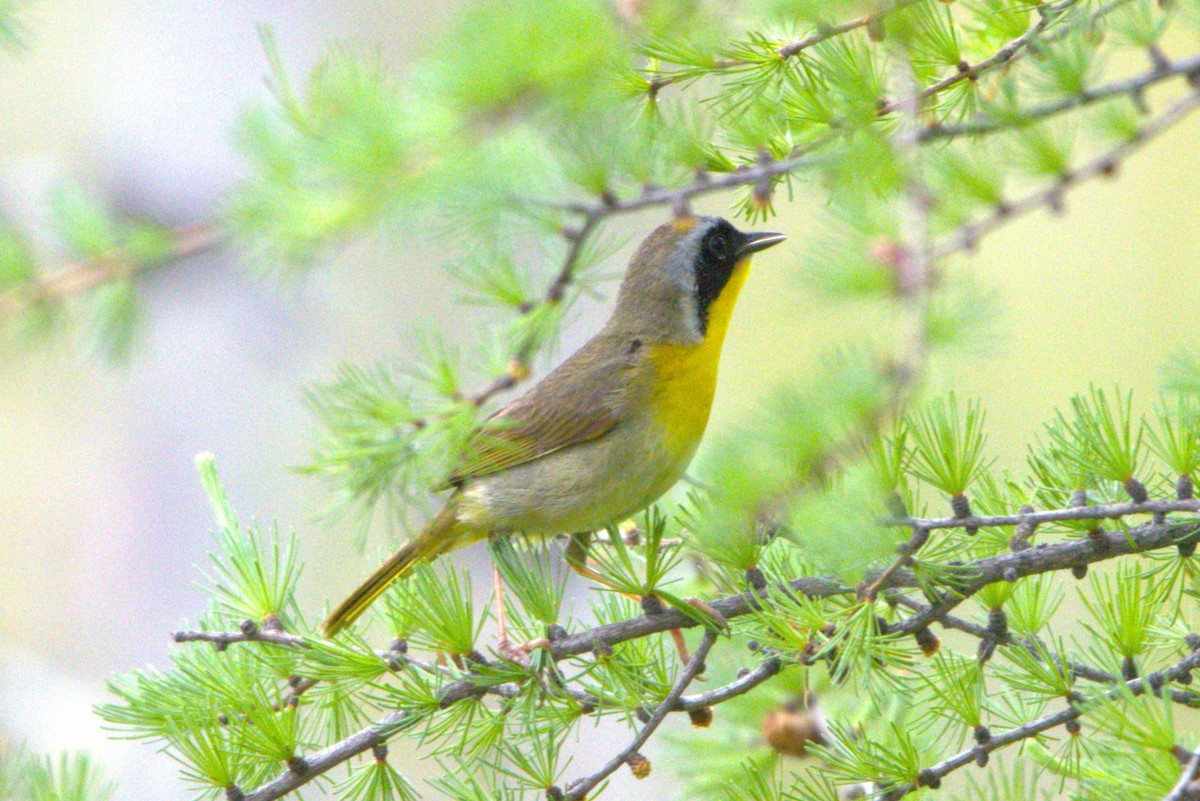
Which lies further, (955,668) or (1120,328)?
(1120,328)

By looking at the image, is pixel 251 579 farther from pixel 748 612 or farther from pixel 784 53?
pixel 784 53

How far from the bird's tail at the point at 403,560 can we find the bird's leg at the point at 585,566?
0.98ft

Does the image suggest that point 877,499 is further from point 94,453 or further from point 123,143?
point 94,453

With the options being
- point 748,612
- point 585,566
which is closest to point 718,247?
point 585,566

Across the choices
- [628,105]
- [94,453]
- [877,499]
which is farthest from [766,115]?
[94,453]

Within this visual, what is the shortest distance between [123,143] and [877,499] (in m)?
5.43

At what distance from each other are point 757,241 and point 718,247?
116mm

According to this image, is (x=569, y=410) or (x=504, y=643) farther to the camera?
(x=569, y=410)

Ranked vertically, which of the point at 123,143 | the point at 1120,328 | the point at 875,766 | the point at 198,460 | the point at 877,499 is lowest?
the point at 875,766

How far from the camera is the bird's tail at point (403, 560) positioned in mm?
2809

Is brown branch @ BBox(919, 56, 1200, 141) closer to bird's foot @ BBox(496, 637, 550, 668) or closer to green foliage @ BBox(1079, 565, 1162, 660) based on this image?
green foliage @ BBox(1079, 565, 1162, 660)

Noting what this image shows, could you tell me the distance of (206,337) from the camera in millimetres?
6414

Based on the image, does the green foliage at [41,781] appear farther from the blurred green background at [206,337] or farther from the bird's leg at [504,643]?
the blurred green background at [206,337]

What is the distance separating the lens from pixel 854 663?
1905 mm
